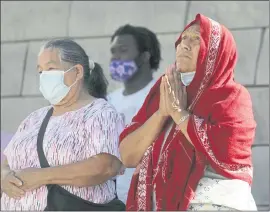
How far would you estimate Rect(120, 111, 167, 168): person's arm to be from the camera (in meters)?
4.41

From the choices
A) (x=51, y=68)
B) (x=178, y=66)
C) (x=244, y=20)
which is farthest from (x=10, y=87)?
(x=178, y=66)

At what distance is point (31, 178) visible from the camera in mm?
4887

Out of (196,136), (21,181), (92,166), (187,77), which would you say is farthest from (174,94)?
(21,181)

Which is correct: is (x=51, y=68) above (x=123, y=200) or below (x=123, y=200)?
above

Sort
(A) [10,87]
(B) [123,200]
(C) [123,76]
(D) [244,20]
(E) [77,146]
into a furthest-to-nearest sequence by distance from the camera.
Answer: (A) [10,87], (D) [244,20], (C) [123,76], (B) [123,200], (E) [77,146]

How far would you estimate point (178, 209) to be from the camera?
4.26 metres

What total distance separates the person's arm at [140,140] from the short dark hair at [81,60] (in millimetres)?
792

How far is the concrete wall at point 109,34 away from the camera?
713 centimetres

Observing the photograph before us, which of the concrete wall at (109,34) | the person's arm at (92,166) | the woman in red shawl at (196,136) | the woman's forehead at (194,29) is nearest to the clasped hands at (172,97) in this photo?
the woman in red shawl at (196,136)

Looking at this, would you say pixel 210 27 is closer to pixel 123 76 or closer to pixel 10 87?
pixel 123 76

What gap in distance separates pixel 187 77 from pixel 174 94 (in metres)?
0.13

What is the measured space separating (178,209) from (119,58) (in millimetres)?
2135

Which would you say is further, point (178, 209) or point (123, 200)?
point (123, 200)

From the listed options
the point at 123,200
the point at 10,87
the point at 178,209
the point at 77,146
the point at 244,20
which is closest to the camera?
the point at 178,209
